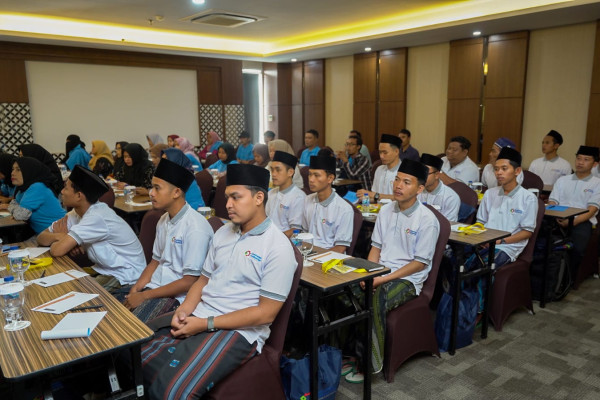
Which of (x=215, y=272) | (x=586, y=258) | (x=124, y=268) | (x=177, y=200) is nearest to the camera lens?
(x=215, y=272)

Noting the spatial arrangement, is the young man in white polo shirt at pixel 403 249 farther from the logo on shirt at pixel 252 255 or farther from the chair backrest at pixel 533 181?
the chair backrest at pixel 533 181

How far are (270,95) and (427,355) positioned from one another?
9391 millimetres

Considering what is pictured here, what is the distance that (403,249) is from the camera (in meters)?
2.98

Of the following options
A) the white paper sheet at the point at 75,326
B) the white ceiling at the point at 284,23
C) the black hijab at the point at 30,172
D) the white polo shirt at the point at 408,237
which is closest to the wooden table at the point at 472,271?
the white polo shirt at the point at 408,237

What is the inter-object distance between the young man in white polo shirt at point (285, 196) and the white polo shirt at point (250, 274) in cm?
153

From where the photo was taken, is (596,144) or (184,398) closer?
(184,398)

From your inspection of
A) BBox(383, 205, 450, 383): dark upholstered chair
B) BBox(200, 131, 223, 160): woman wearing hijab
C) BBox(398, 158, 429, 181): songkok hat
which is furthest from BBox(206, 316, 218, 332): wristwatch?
BBox(200, 131, 223, 160): woman wearing hijab

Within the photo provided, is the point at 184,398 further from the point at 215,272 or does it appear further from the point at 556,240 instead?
the point at 556,240

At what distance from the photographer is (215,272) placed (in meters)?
2.29

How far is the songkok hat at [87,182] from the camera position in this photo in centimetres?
283

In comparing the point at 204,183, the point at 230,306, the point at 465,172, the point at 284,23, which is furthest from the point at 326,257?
the point at 284,23

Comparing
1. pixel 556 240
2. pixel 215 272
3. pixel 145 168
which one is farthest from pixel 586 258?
pixel 145 168

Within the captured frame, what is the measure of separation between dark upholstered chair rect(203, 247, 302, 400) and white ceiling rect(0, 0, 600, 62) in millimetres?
5361

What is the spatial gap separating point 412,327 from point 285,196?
5.07 ft
